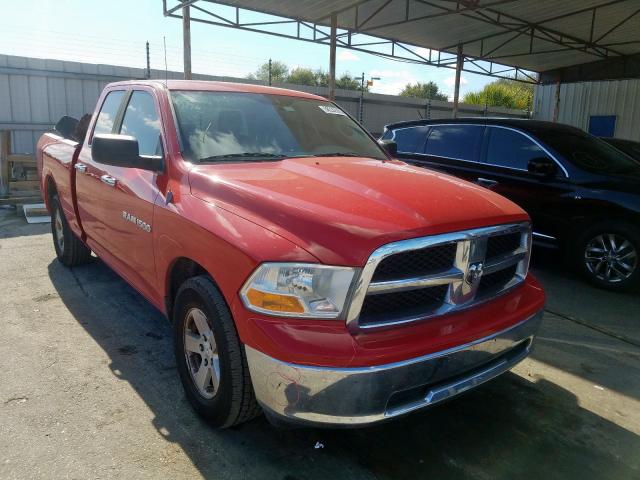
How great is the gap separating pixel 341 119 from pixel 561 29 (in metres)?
12.7

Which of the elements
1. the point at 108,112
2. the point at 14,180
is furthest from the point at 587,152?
the point at 14,180

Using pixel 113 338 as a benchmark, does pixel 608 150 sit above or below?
above

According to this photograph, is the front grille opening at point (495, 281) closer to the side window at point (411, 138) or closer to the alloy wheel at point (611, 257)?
the alloy wheel at point (611, 257)

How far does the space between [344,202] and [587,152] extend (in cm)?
464

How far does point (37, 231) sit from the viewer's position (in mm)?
7258

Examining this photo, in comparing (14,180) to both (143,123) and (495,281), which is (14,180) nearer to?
(143,123)

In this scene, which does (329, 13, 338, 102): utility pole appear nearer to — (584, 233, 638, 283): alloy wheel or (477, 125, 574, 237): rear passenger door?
(477, 125, 574, 237): rear passenger door

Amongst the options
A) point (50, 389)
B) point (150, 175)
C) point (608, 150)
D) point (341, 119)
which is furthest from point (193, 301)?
point (608, 150)

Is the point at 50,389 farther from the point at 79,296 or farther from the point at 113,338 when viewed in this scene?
the point at 79,296

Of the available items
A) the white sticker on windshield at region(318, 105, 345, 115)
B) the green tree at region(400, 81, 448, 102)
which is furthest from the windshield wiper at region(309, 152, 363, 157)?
the green tree at region(400, 81, 448, 102)

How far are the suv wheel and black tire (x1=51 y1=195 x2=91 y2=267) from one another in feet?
17.5

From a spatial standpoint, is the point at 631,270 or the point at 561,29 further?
the point at 561,29

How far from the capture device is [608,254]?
205 inches

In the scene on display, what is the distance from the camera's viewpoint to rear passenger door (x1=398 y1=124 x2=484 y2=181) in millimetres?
6332
